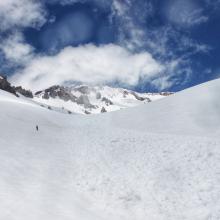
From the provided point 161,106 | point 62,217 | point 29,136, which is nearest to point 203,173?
point 62,217

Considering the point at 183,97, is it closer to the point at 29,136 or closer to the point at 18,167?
the point at 29,136

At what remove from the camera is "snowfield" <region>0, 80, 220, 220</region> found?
15.5 m

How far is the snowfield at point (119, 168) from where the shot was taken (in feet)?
50.9

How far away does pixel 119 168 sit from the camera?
2141cm

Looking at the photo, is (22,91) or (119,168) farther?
(22,91)

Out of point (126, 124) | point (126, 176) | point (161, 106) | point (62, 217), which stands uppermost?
point (161, 106)

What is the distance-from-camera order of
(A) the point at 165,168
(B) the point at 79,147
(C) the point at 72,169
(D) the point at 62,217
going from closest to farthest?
(D) the point at 62,217
(A) the point at 165,168
(C) the point at 72,169
(B) the point at 79,147

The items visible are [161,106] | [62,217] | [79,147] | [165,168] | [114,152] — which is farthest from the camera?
[161,106]

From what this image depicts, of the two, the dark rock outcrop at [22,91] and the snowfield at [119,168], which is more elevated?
the dark rock outcrop at [22,91]

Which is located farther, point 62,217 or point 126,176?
point 126,176

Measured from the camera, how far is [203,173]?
18.0m

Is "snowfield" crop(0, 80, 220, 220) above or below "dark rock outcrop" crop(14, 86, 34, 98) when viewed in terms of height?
below

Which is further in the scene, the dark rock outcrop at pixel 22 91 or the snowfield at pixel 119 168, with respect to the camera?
the dark rock outcrop at pixel 22 91

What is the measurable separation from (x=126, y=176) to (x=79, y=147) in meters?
9.13
